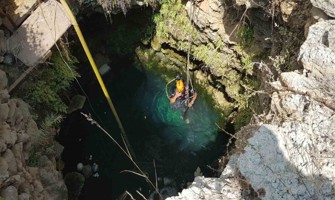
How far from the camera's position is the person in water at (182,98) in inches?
342

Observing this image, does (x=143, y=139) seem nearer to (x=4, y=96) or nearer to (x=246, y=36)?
(x=246, y=36)

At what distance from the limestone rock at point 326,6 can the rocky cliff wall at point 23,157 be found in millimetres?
5017

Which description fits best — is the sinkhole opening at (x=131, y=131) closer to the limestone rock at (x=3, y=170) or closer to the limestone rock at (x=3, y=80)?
the limestone rock at (x=3, y=80)

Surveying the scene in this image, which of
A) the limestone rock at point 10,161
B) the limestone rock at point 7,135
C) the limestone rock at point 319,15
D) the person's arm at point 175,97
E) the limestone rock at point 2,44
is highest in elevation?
the limestone rock at point 2,44

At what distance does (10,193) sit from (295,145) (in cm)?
413

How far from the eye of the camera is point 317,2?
4.73 meters

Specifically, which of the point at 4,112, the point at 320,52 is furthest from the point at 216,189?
the point at 4,112

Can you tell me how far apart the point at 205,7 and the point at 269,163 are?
5201mm

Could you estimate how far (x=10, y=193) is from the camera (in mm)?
5500

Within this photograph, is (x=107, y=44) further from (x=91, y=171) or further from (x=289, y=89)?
(x=289, y=89)

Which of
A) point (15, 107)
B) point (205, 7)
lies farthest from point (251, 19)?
point (15, 107)

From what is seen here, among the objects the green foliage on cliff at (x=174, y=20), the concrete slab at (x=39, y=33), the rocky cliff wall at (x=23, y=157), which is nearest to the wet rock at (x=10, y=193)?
the rocky cliff wall at (x=23, y=157)

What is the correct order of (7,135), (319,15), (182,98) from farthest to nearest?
(182,98) < (7,135) < (319,15)

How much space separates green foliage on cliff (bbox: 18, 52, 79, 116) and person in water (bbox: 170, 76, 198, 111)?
7.74 feet
